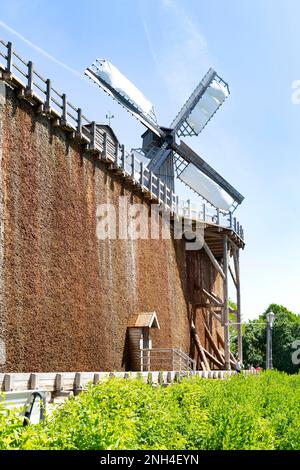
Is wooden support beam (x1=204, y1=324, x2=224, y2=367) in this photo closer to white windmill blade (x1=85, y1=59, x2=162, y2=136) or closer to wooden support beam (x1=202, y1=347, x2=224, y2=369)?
wooden support beam (x1=202, y1=347, x2=224, y2=369)

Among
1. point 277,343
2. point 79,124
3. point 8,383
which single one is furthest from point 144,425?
point 277,343

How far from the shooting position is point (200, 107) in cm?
3897

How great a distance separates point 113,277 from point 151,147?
643 inches

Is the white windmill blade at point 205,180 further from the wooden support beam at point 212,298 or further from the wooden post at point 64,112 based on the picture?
the wooden post at point 64,112

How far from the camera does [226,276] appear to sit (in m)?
34.2

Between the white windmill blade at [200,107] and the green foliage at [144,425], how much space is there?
28.1 meters

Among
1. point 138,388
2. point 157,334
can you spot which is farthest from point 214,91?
point 138,388

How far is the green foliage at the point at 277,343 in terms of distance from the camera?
59.4 m

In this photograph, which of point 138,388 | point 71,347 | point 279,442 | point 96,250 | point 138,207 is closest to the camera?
point 279,442

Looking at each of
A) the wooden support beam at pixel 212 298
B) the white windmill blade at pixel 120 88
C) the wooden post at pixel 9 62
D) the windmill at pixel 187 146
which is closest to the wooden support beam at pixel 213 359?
the wooden support beam at pixel 212 298

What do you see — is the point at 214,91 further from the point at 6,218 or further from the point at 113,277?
the point at 6,218

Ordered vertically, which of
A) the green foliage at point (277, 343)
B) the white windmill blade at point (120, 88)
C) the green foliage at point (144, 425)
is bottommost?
the green foliage at point (277, 343)

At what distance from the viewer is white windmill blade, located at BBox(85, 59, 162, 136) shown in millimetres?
31734

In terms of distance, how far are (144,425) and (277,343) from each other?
185 ft
